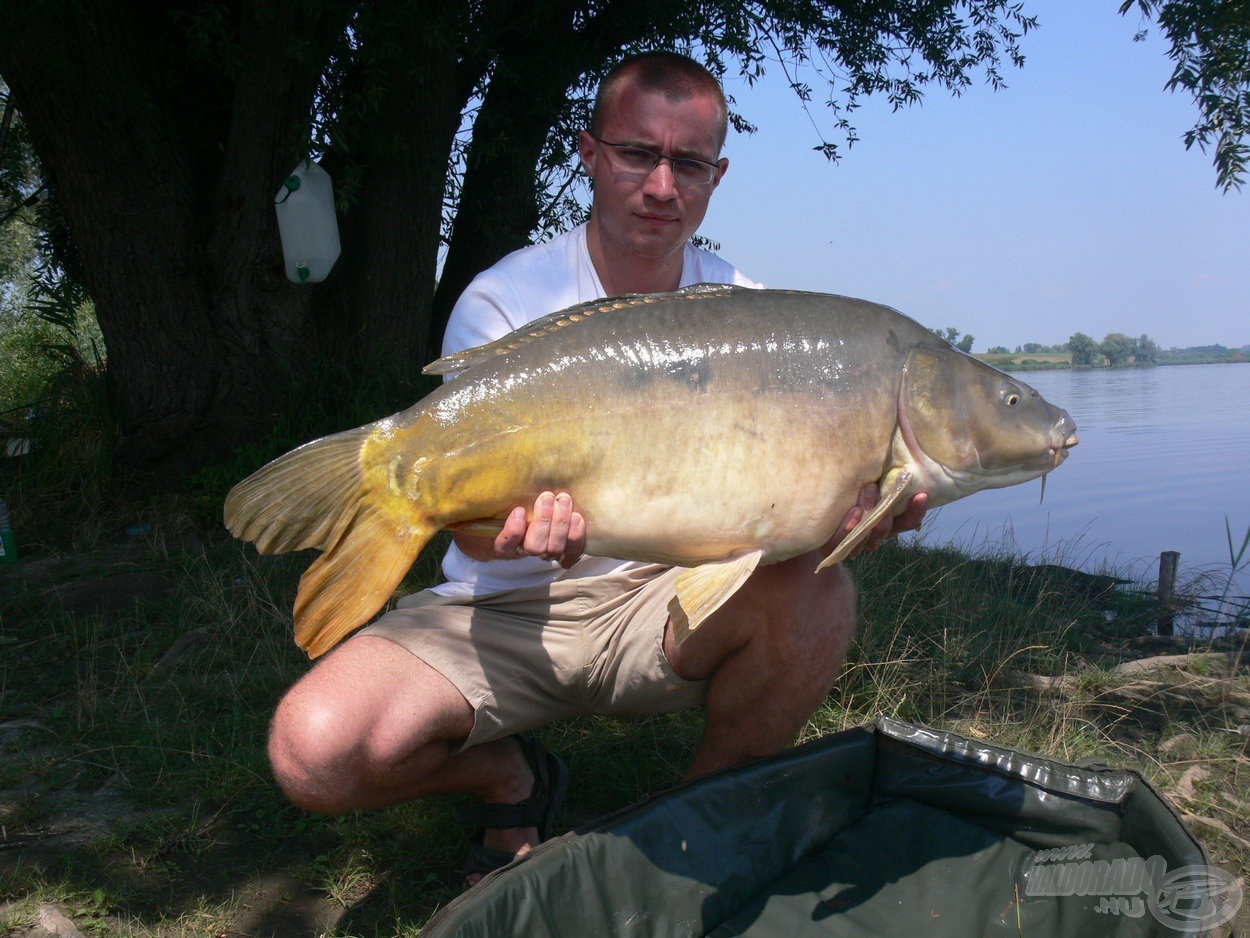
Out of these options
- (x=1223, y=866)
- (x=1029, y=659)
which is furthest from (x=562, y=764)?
(x=1029, y=659)

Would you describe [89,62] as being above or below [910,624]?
above

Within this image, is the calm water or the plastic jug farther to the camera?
the calm water

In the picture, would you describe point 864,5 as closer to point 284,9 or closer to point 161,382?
point 284,9

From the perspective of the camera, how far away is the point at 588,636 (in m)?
1.83

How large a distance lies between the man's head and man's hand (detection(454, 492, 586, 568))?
2.25ft

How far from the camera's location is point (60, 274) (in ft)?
14.9

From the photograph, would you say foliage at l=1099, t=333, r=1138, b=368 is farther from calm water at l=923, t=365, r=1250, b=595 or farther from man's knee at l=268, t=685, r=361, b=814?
man's knee at l=268, t=685, r=361, b=814

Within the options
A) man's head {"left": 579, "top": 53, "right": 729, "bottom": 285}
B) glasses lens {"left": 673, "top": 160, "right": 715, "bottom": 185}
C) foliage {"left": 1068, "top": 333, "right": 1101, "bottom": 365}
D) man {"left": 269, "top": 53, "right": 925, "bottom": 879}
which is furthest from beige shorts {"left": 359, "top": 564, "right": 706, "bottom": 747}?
foliage {"left": 1068, "top": 333, "right": 1101, "bottom": 365}

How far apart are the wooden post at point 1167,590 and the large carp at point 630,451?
2470 millimetres

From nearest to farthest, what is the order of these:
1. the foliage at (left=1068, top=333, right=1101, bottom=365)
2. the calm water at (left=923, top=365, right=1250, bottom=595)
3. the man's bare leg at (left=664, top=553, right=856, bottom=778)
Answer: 1. the man's bare leg at (left=664, top=553, right=856, bottom=778)
2. the calm water at (left=923, top=365, right=1250, bottom=595)
3. the foliage at (left=1068, top=333, right=1101, bottom=365)

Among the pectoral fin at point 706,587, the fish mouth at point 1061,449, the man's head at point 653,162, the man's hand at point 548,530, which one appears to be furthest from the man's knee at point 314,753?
the fish mouth at point 1061,449

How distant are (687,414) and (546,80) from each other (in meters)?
3.18

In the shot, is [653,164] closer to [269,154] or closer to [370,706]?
[370,706]

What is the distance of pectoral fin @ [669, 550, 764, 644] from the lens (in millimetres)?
1433
